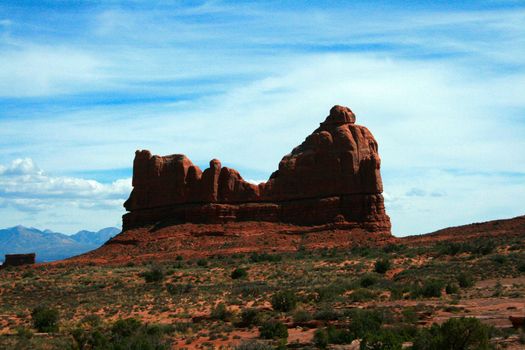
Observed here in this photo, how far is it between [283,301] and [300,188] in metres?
36.7

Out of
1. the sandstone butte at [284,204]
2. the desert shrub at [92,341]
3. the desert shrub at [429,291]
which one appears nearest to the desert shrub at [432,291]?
the desert shrub at [429,291]

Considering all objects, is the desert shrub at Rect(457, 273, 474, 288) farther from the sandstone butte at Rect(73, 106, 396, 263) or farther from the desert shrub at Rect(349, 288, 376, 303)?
the sandstone butte at Rect(73, 106, 396, 263)

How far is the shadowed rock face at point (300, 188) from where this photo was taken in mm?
68125

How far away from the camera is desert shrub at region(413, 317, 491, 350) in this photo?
67.3 ft

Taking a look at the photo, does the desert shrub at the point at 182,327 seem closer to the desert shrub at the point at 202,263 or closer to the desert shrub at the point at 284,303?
the desert shrub at the point at 284,303

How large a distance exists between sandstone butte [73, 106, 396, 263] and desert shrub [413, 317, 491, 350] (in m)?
43.6

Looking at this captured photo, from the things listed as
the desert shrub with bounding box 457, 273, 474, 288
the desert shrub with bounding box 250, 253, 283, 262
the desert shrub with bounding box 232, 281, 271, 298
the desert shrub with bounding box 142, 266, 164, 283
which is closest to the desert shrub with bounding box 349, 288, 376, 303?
the desert shrub with bounding box 457, 273, 474, 288

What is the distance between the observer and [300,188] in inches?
2739

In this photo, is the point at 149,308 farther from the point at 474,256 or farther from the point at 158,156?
the point at 158,156

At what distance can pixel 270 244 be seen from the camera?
64.9m

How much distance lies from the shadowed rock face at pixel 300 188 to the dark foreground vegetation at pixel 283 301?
8.85 m

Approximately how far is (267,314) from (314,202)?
36989mm

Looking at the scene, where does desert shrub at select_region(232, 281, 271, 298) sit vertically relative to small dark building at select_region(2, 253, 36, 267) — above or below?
below

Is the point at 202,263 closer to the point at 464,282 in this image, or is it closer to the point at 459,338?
the point at 464,282
